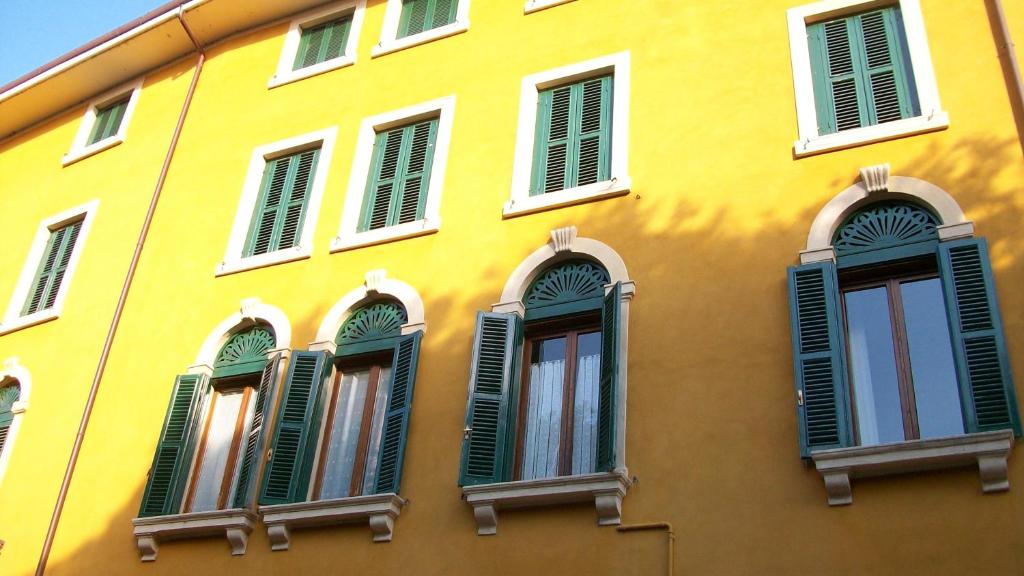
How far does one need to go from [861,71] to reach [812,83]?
52 cm

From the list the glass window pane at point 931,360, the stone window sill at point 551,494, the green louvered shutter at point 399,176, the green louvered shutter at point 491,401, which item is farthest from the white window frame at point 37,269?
the glass window pane at point 931,360

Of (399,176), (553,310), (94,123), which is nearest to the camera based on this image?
(553,310)

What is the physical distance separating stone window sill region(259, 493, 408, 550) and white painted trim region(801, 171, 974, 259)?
184 inches

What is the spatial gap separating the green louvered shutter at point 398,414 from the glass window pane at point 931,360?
4.96m

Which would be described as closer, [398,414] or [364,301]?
[398,414]

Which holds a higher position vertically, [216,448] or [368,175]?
[368,175]

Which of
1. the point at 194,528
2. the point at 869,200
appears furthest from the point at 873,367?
the point at 194,528

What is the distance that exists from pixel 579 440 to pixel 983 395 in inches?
148

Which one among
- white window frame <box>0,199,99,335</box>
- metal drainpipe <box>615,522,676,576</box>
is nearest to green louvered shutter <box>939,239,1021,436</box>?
metal drainpipe <box>615,522,676,576</box>

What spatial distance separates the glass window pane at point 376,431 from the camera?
12055 millimetres

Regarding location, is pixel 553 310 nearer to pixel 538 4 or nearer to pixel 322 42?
pixel 538 4

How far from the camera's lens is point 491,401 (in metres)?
11.6

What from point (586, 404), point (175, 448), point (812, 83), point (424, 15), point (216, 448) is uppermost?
point (424, 15)

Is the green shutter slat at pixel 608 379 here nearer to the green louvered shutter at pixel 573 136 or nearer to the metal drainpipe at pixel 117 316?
the green louvered shutter at pixel 573 136
